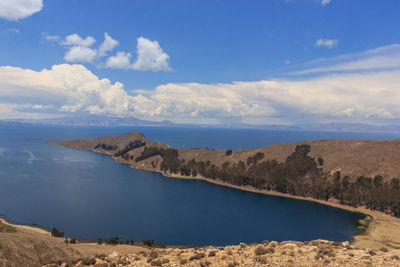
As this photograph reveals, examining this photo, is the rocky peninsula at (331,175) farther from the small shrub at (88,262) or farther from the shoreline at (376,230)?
the small shrub at (88,262)

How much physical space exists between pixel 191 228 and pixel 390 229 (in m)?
74.1

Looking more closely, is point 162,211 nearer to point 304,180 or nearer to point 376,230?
point 376,230

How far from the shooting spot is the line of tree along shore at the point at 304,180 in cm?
11575

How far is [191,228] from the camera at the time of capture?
8719 cm

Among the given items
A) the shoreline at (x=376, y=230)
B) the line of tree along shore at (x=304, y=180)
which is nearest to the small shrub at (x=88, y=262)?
the shoreline at (x=376, y=230)

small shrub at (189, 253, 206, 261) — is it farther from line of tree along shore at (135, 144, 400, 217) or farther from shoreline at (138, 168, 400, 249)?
line of tree along shore at (135, 144, 400, 217)

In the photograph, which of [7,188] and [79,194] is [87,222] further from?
[7,188]

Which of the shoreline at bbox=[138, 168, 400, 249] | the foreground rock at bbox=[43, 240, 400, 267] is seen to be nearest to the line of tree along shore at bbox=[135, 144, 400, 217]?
the shoreline at bbox=[138, 168, 400, 249]

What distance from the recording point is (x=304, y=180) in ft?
484

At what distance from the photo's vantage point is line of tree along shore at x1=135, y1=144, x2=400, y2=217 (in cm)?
11575

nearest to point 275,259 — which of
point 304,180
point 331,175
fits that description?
point 304,180

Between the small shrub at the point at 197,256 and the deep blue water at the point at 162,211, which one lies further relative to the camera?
the deep blue water at the point at 162,211

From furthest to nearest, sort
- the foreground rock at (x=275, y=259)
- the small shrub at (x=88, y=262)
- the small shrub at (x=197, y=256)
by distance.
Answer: the small shrub at (x=88, y=262) → the small shrub at (x=197, y=256) → the foreground rock at (x=275, y=259)

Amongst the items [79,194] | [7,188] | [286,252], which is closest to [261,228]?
[286,252]
